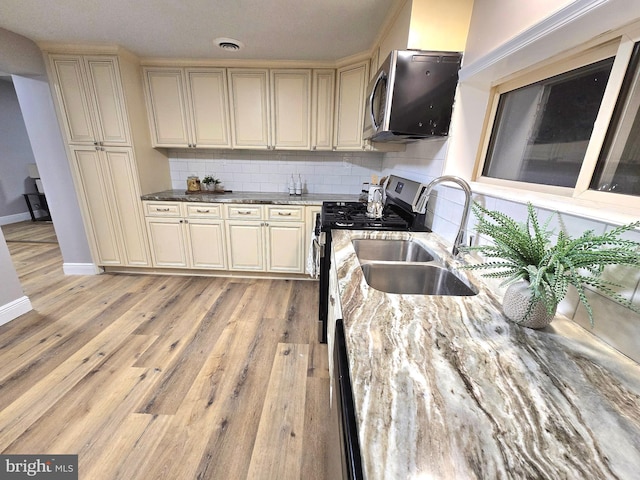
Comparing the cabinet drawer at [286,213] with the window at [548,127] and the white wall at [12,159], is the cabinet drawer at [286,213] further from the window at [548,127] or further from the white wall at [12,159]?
the white wall at [12,159]

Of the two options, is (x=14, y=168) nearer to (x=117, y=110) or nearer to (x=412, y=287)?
(x=117, y=110)

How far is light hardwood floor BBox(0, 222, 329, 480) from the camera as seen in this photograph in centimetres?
121

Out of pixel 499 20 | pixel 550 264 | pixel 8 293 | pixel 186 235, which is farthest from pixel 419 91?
pixel 8 293

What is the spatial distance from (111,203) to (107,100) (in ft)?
3.19

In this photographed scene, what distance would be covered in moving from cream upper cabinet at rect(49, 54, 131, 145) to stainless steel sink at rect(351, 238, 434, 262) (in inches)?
100

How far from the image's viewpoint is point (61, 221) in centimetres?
279

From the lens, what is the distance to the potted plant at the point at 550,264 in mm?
607

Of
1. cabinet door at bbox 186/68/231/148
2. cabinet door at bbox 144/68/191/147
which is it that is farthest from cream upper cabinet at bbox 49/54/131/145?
cabinet door at bbox 186/68/231/148

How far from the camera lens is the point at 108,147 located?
2.59m

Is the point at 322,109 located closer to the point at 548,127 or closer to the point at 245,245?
the point at 245,245

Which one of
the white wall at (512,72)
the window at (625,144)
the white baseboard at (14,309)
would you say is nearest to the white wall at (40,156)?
the white baseboard at (14,309)

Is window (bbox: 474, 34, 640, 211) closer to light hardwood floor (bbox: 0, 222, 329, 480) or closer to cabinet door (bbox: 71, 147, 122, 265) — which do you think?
light hardwood floor (bbox: 0, 222, 329, 480)

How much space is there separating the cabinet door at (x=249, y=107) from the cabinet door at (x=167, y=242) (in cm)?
109

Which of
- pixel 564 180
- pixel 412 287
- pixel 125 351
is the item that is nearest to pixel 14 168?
pixel 125 351
